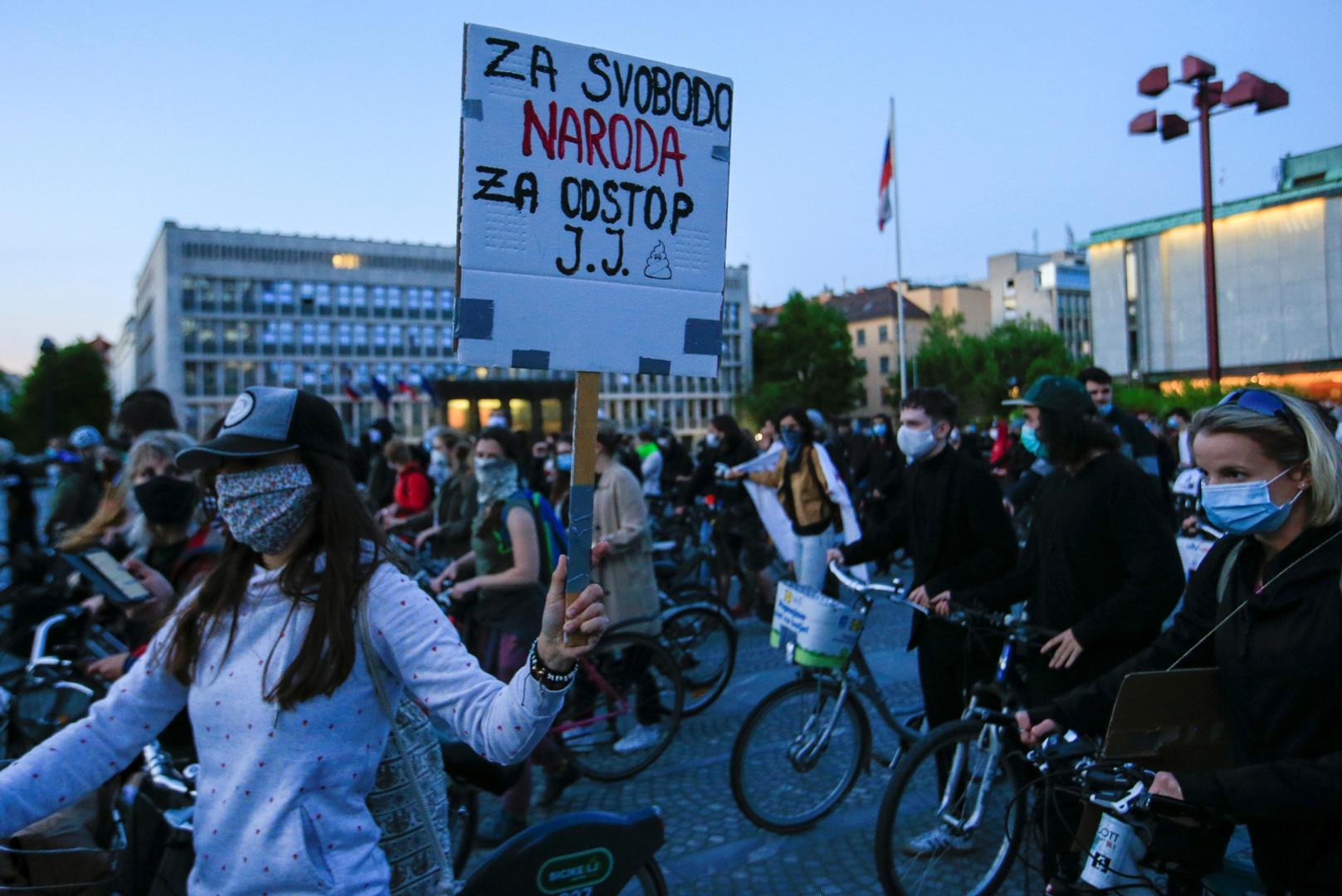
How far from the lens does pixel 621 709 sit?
19.1 ft

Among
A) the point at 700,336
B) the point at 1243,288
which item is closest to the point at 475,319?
the point at 700,336

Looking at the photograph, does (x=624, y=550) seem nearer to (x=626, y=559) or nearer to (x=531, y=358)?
(x=626, y=559)

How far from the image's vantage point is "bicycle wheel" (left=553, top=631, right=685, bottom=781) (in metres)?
5.71

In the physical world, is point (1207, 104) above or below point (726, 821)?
above

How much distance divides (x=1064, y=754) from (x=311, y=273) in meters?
88.2

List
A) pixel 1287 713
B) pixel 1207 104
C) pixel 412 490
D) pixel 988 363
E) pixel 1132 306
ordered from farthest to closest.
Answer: pixel 988 363 → pixel 1132 306 → pixel 1207 104 → pixel 412 490 → pixel 1287 713

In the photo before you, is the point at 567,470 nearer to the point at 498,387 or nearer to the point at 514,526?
the point at 514,526

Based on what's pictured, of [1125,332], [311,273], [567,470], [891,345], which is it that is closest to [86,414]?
[311,273]

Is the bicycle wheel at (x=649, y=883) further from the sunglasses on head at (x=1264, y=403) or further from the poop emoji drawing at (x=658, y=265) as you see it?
the sunglasses on head at (x=1264, y=403)

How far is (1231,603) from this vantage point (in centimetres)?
245

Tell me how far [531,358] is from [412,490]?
863 cm

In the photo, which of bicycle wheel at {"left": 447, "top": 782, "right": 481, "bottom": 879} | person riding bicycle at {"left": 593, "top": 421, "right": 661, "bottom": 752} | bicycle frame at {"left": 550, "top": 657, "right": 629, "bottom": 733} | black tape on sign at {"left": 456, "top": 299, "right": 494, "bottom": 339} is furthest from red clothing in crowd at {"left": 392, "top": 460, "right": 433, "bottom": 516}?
black tape on sign at {"left": 456, "top": 299, "right": 494, "bottom": 339}

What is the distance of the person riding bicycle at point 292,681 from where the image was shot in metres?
1.84

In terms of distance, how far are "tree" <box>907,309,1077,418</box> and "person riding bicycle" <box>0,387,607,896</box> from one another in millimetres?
71147
